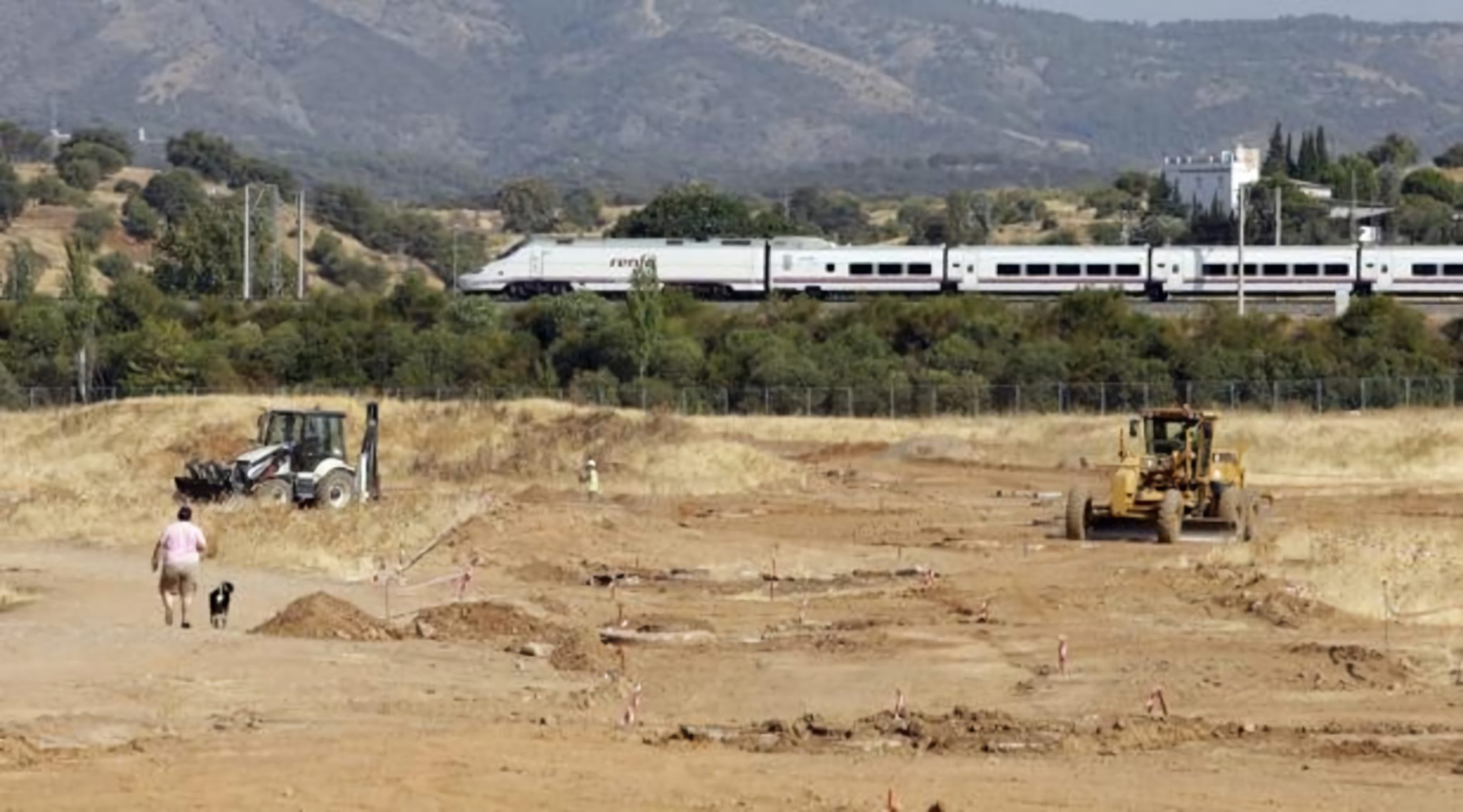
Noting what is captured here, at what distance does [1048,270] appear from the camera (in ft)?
311

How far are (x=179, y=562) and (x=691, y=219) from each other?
4587 inches

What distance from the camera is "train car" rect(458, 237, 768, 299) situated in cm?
9675

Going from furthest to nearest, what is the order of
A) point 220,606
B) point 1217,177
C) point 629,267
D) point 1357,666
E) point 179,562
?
point 1217,177 < point 629,267 < point 179,562 < point 220,606 < point 1357,666

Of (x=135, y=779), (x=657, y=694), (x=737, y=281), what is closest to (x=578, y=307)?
(x=737, y=281)

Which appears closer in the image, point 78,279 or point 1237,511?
point 1237,511

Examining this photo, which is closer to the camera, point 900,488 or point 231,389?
point 900,488

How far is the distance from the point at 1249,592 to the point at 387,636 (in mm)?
11010

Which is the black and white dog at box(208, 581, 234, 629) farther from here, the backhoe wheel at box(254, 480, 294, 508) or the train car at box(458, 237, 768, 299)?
the train car at box(458, 237, 768, 299)

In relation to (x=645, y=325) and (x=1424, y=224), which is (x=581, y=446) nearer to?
(x=645, y=325)

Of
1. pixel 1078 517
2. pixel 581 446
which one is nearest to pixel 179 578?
pixel 1078 517

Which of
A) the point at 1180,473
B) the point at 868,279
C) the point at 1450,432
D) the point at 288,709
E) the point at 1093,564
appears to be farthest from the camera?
the point at 868,279

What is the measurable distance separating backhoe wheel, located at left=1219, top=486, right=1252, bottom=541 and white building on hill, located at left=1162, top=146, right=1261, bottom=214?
139089 mm

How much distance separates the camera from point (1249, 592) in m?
33.5

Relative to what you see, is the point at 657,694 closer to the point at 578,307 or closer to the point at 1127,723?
the point at 1127,723
